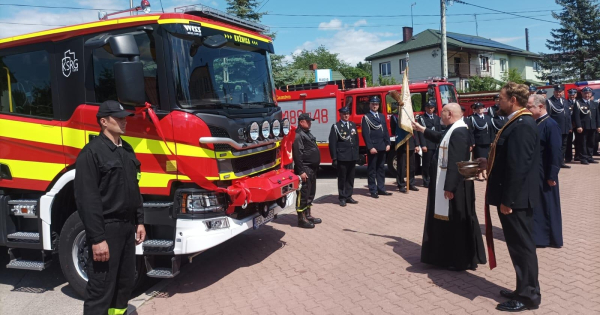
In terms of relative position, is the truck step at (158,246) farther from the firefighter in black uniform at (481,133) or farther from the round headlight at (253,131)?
the firefighter in black uniform at (481,133)

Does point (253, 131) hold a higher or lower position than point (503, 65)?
lower

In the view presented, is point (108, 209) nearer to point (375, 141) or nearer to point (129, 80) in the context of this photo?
point (129, 80)

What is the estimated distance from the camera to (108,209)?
3646 millimetres

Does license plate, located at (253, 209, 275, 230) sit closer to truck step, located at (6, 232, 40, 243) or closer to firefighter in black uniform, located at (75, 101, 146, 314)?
firefighter in black uniform, located at (75, 101, 146, 314)

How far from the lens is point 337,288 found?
497cm

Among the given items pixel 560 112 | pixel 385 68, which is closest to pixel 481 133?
pixel 560 112

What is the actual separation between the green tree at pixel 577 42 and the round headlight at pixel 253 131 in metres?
38.8

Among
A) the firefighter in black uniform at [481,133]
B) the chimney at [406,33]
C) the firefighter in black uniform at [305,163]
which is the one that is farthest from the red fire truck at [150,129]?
the chimney at [406,33]

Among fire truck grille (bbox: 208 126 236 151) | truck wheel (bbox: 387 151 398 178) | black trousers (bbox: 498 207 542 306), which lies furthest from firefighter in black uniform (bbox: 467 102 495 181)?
fire truck grille (bbox: 208 126 236 151)

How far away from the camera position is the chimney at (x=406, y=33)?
46531mm

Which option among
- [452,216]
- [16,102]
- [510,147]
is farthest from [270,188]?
[16,102]

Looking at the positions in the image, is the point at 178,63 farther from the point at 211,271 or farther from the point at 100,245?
the point at 211,271

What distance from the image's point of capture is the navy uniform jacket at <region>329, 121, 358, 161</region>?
29.4 feet

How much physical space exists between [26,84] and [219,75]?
230cm
